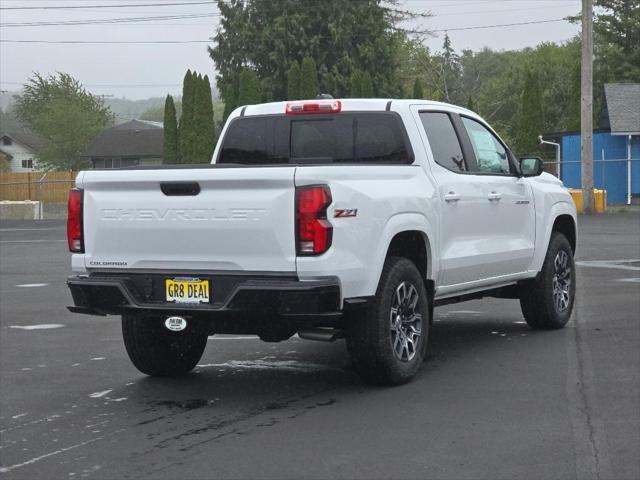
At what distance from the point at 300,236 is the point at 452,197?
199cm

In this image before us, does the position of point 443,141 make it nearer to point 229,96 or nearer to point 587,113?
point 587,113

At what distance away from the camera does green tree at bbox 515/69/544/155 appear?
1900 inches

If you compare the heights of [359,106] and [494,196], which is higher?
[359,106]

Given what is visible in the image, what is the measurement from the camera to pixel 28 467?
624 centimetres

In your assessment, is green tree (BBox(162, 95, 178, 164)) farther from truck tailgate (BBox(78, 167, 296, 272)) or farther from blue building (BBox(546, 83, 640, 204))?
truck tailgate (BBox(78, 167, 296, 272))

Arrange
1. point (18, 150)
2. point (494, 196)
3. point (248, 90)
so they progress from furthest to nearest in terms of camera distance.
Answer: point (18, 150) → point (248, 90) → point (494, 196)

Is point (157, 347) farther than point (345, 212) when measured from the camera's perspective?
Yes

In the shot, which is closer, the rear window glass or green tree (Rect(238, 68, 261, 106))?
the rear window glass

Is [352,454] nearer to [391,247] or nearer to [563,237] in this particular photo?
[391,247]

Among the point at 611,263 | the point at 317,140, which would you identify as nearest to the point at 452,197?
the point at 317,140

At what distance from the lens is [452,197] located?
9.20 metres

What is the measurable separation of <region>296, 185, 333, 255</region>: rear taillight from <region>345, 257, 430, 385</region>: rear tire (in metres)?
0.70

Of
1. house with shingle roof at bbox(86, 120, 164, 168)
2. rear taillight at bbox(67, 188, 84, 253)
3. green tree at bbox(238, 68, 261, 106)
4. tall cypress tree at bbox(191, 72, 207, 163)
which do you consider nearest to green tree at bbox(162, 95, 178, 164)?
tall cypress tree at bbox(191, 72, 207, 163)

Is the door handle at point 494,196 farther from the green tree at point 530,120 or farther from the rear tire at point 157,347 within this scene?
the green tree at point 530,120
